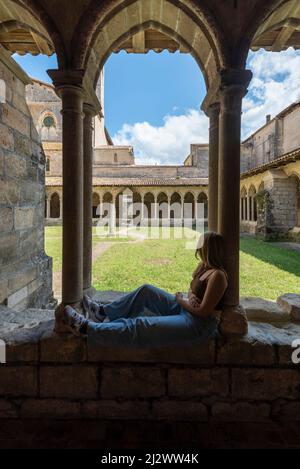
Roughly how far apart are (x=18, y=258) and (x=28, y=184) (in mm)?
1014

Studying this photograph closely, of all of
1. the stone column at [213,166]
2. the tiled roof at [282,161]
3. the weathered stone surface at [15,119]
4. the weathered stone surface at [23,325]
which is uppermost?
the tiled roof at [282,161]

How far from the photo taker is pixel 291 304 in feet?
8.51

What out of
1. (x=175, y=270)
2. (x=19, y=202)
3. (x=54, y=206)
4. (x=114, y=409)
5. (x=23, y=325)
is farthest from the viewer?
(x=54, y=206)

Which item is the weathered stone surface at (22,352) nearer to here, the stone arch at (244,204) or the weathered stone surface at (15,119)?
the weathered stone surface at (15,119)

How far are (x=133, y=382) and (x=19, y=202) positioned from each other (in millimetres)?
2533

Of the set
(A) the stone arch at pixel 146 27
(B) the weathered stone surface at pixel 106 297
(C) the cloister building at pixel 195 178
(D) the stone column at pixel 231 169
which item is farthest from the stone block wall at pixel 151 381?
(C) the cloister building at pixel 195 178

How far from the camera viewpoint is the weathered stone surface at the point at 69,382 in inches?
80.5

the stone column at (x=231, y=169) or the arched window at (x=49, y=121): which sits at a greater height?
the arched window at (x=49, y=121)

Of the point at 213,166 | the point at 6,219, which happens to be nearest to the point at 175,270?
the point at 213,166

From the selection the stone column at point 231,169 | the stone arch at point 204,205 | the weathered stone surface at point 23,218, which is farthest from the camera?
the stone arch at point 204,205

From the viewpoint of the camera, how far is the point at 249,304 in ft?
9.07

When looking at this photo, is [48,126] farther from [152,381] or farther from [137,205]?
[152,381]

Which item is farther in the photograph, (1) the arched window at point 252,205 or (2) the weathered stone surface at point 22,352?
(1) the arched window at point 252,205

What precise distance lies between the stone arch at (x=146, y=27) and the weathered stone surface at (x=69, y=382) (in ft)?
8.08
